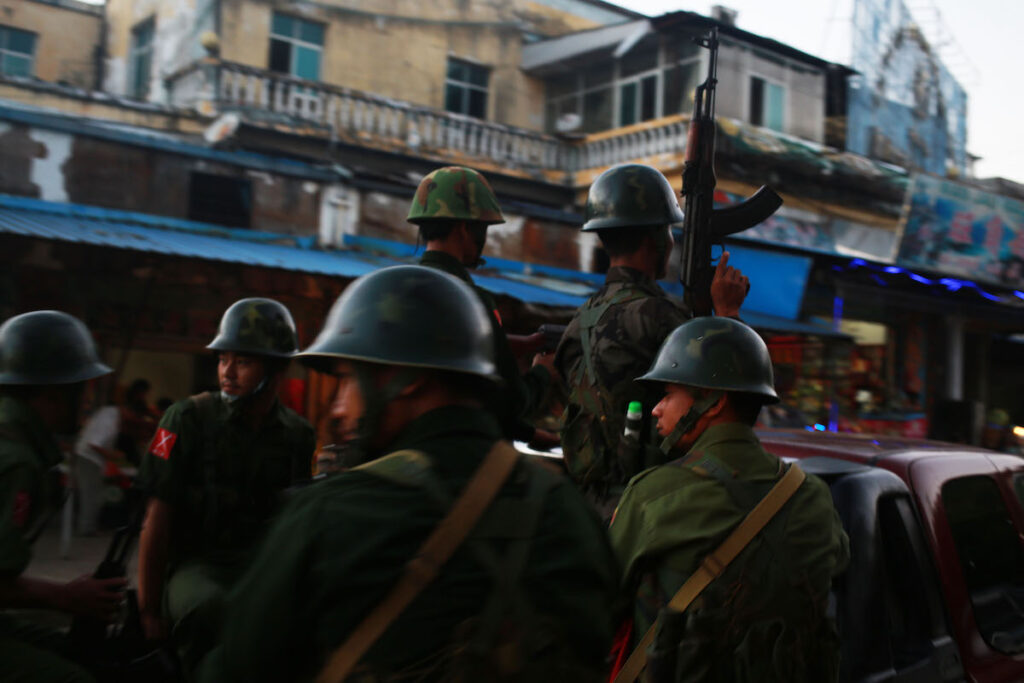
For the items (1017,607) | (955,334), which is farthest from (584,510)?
(955,334)

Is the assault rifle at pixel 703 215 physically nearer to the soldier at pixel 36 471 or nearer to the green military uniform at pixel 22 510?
the soldier at pixel 36 471

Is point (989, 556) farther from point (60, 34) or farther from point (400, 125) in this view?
point (60, 34)

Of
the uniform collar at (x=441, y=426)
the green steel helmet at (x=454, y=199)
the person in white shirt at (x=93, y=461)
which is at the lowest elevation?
the person in white shirt at (x=93, y=461)

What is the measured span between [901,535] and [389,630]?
7.08ft

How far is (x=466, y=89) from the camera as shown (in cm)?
1805

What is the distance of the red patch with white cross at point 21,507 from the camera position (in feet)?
7.07

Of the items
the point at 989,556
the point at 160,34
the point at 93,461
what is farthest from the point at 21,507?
the point at 160,34

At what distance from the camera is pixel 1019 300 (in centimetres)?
1750

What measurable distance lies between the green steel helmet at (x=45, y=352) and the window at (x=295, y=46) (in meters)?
14.1

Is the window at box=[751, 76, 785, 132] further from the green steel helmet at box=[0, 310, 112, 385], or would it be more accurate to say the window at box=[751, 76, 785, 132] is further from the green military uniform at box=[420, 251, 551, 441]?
the green steel helmet at box=[0, 310, 112, 385]

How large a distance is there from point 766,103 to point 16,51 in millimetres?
14300

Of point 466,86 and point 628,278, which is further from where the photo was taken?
point 466,86

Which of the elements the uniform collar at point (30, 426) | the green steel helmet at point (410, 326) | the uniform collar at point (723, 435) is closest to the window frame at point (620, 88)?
the uniform collar at point (723, 435)

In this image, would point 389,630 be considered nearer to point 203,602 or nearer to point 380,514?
point 380,514
